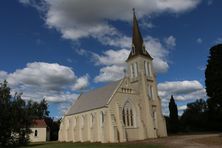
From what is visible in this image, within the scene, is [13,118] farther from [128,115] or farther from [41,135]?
[41,135]

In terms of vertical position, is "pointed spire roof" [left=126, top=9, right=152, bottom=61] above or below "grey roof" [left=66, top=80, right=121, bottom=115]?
above

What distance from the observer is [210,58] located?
163ft

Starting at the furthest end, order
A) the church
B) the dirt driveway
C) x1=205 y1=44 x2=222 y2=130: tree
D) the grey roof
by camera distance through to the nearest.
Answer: x1=205 y1=44 x2=222 y2=130: tree, the grey roof, the church, the dirt driveway

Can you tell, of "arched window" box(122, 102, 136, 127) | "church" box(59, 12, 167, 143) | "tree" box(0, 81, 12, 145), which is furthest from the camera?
"arched window" box(122, 102, 136, 127)

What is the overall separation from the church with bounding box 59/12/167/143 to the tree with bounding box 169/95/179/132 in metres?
16.7

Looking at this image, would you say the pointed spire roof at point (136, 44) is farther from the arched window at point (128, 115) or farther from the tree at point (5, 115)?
the tree at point (5, 115)

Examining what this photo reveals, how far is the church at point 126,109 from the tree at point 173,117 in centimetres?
1669

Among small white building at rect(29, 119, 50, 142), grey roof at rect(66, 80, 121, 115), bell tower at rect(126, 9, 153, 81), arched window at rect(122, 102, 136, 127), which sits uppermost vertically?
bell tower at rect(126, 9, 153, 81)

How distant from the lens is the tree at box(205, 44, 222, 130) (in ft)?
153

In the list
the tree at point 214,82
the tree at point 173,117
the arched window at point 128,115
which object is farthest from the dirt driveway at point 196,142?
the tree at point 173,117

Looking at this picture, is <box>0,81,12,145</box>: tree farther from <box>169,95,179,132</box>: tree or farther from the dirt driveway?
<box>169,95,179,132</box>: tree

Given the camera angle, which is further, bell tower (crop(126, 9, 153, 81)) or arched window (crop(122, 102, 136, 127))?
bell tower (crop(126, 9, 153, 81))

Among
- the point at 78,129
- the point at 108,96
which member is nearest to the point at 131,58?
the point at 108,96

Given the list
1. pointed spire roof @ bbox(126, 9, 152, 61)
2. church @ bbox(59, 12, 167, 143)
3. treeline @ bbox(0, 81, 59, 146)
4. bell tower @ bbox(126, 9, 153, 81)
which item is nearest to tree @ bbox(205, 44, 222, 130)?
church @ bbox(59, 12, 167, 143)
